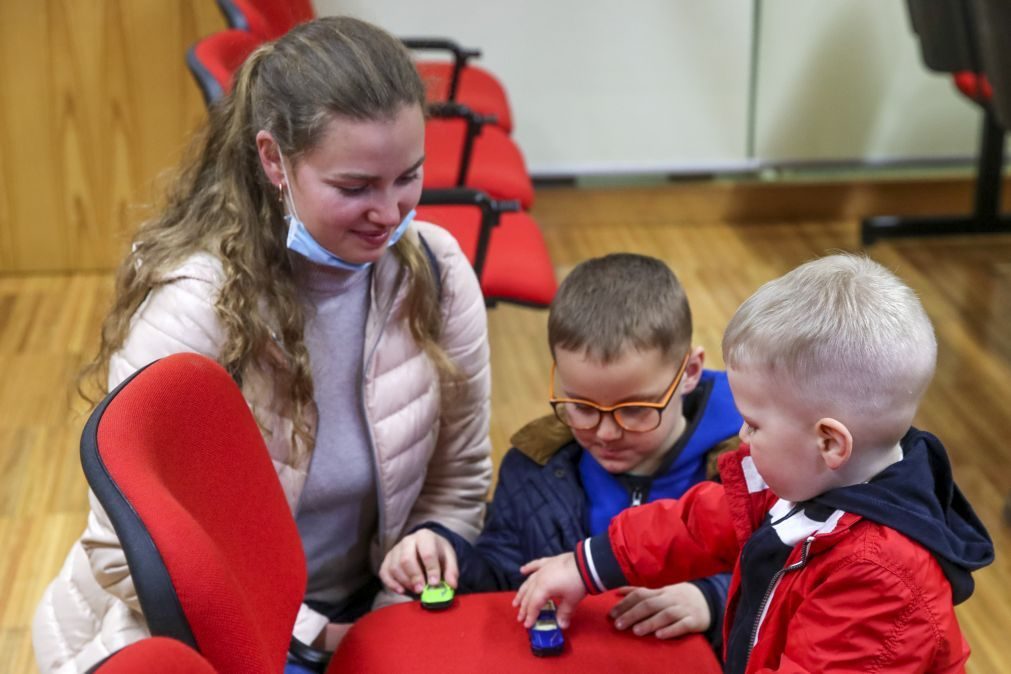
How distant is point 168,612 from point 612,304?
2.51ft

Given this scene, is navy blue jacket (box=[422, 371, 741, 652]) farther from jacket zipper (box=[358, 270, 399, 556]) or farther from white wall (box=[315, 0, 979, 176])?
white wall (box=[315, 0, 979, 176])

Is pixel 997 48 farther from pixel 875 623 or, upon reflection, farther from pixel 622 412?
pixel 875 623

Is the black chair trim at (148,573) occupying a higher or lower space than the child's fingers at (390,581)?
higher

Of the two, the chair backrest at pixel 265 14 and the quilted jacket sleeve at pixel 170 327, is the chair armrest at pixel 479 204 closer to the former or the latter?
the chair backrest at pixel 265 14

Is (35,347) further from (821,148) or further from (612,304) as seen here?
(821,148)

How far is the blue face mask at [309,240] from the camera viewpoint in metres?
1.55

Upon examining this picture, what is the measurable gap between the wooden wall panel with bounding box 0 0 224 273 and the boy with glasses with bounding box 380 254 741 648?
6.70 ft

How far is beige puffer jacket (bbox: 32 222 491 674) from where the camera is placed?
4.93 ft

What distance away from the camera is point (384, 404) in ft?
5.47

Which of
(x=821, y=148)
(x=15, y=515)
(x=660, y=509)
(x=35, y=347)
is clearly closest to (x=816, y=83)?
(x=821, y=148)

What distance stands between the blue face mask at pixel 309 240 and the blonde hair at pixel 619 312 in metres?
0.22

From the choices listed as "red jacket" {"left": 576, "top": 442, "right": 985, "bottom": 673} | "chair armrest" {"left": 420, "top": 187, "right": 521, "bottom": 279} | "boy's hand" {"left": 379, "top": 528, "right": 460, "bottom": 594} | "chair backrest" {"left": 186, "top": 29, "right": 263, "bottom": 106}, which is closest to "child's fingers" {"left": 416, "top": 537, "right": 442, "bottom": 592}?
"boy's hand" {"left": 379, "top": 528, "right": 460, "bottom": 594}

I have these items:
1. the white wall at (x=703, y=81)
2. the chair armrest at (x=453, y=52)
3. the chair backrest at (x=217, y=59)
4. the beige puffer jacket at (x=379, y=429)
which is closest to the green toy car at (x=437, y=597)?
the beige puffer jacket at (x=379, y=429)

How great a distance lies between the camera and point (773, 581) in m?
1.16
